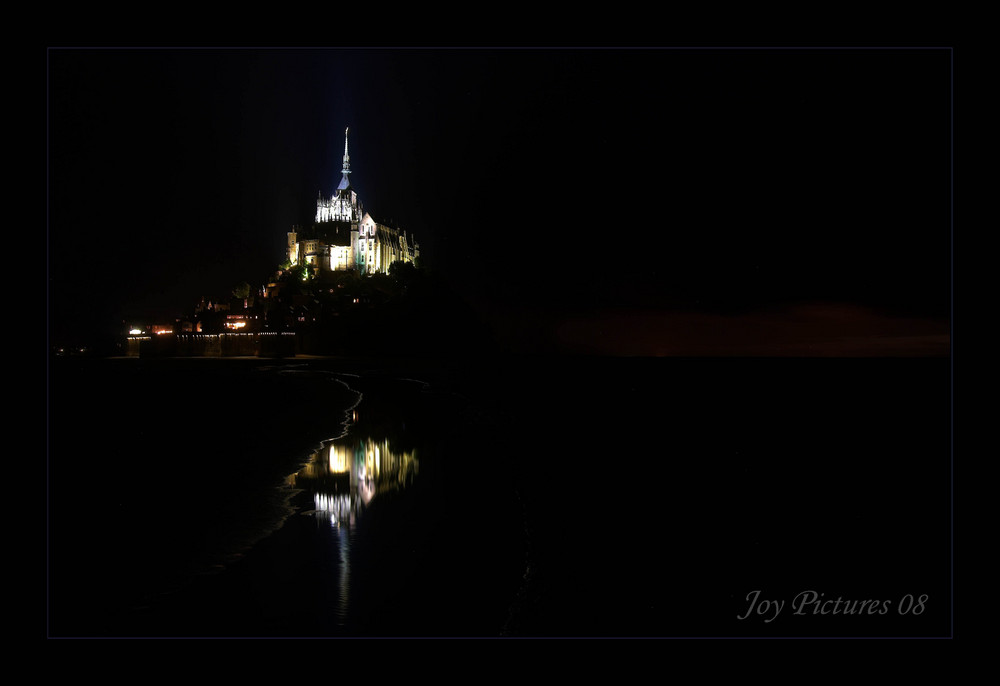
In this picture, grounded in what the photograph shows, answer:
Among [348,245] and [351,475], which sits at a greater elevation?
[348,245]

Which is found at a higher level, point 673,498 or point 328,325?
point 328,325

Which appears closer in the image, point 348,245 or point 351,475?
point 351,475

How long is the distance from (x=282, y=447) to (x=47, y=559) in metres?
4.82

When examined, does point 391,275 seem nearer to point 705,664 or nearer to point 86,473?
point 86,473

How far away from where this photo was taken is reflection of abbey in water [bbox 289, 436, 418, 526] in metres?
5.43

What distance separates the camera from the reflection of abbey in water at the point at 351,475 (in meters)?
5.43

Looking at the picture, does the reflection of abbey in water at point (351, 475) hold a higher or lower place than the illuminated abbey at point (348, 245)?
lower

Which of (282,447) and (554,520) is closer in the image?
(554,520)

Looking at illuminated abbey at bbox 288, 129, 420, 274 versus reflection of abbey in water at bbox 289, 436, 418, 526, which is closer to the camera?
reflection of abbey in water at bbox 289, 436, 418, 526

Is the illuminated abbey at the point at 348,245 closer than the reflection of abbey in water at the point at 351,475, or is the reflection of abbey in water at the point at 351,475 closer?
the reflection of abbey in water at the point at 351,475

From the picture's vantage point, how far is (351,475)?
6.58 m

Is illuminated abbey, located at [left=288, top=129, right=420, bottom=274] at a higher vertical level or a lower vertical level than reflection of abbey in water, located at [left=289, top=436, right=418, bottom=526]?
higher

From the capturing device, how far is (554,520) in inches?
212

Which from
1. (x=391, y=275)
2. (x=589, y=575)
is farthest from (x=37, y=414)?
(x=391, y=275)
